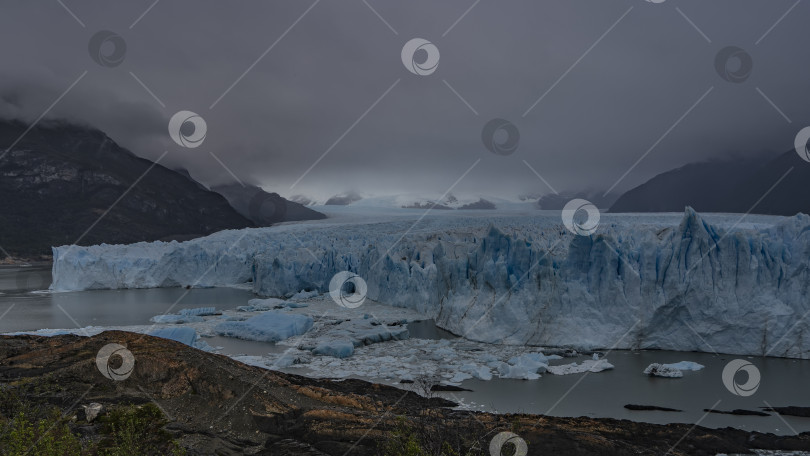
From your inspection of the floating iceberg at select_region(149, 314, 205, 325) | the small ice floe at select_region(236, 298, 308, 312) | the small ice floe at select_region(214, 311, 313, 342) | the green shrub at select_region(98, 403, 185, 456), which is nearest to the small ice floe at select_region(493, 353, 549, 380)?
the green shrub at select_region(98, 403, 185, 456)

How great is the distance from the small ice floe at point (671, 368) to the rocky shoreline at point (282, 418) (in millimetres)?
3170

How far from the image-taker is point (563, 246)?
58.3 feet

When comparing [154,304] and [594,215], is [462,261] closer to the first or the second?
[594,215]

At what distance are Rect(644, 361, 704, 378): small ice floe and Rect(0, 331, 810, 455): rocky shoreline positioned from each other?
3.17 m

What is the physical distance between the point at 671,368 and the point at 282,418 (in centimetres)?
869

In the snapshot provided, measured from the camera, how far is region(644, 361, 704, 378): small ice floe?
35.7 feet

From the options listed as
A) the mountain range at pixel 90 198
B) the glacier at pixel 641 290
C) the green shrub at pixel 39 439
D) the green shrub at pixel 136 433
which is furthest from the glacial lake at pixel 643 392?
the mountain range at pixel 90 198

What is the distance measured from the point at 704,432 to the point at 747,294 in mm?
6862

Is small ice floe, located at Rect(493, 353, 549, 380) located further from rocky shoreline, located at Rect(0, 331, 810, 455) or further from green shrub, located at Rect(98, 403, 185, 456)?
green shrub, located at Rect(98, 403, 185, 456)

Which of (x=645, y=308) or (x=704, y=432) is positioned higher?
(x=645, y=308)

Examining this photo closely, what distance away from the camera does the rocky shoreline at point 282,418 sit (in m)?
5.93

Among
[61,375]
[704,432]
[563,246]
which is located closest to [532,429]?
[704,432]

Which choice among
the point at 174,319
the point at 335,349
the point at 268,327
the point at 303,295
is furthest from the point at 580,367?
the point at 303,295

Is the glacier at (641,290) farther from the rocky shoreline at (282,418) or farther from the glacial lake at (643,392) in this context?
the rocky shoreline at (282,418)
